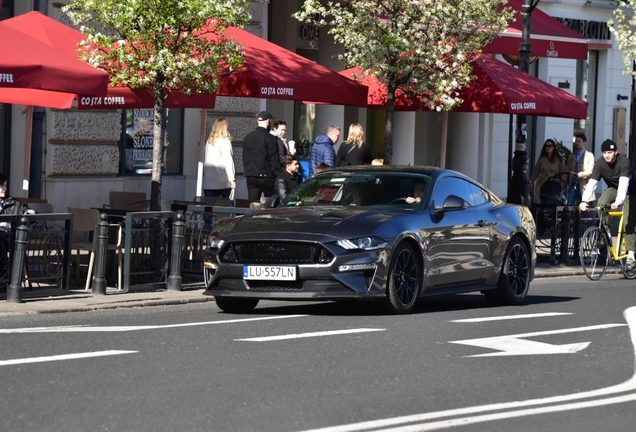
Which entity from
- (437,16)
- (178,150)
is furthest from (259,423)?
(178,150)

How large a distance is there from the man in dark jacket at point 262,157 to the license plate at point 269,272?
7645mm

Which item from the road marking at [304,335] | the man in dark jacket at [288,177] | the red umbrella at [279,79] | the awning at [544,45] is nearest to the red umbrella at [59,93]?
the red umbrella at [279,79]

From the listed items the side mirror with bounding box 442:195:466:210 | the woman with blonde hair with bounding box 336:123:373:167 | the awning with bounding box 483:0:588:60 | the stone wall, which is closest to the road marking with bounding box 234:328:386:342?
the side mirror with bounding box 442:195:466:210

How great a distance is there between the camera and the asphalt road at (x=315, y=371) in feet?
23.2

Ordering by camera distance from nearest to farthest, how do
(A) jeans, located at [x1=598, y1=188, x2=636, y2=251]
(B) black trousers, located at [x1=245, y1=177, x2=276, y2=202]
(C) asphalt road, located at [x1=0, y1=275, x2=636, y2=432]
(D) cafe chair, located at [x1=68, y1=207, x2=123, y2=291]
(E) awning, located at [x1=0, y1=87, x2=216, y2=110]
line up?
(C) asphalt road, located at [x1=0, y1=275, x2=636, y2=432], (D) cafe chair, located at [x1=68, y1=207, x2=123, y2=291], (E) awning, located at [x1=0, y1=87, x2=216, y2=110], (A) jeans, located at [x1=598, y1=188, x2=636, y2=251], (B) black trousers, located at [x1=245, y1=177, x2=276, y2=202]

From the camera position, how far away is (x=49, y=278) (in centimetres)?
1330

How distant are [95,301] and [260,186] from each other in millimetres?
6763

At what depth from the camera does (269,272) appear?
11.9 meters

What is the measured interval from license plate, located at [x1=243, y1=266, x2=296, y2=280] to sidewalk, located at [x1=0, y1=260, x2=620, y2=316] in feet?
5.81

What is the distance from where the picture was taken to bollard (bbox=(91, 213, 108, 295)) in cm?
1374

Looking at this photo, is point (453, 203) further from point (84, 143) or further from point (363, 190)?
point (84, 143)

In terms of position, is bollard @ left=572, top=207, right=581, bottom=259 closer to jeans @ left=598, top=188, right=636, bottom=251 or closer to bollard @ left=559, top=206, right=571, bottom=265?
bollard @ left=559, top=206, right=571, bottom=265

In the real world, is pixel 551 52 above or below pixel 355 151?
above

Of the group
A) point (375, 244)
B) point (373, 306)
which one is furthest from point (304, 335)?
point (373, 306)
